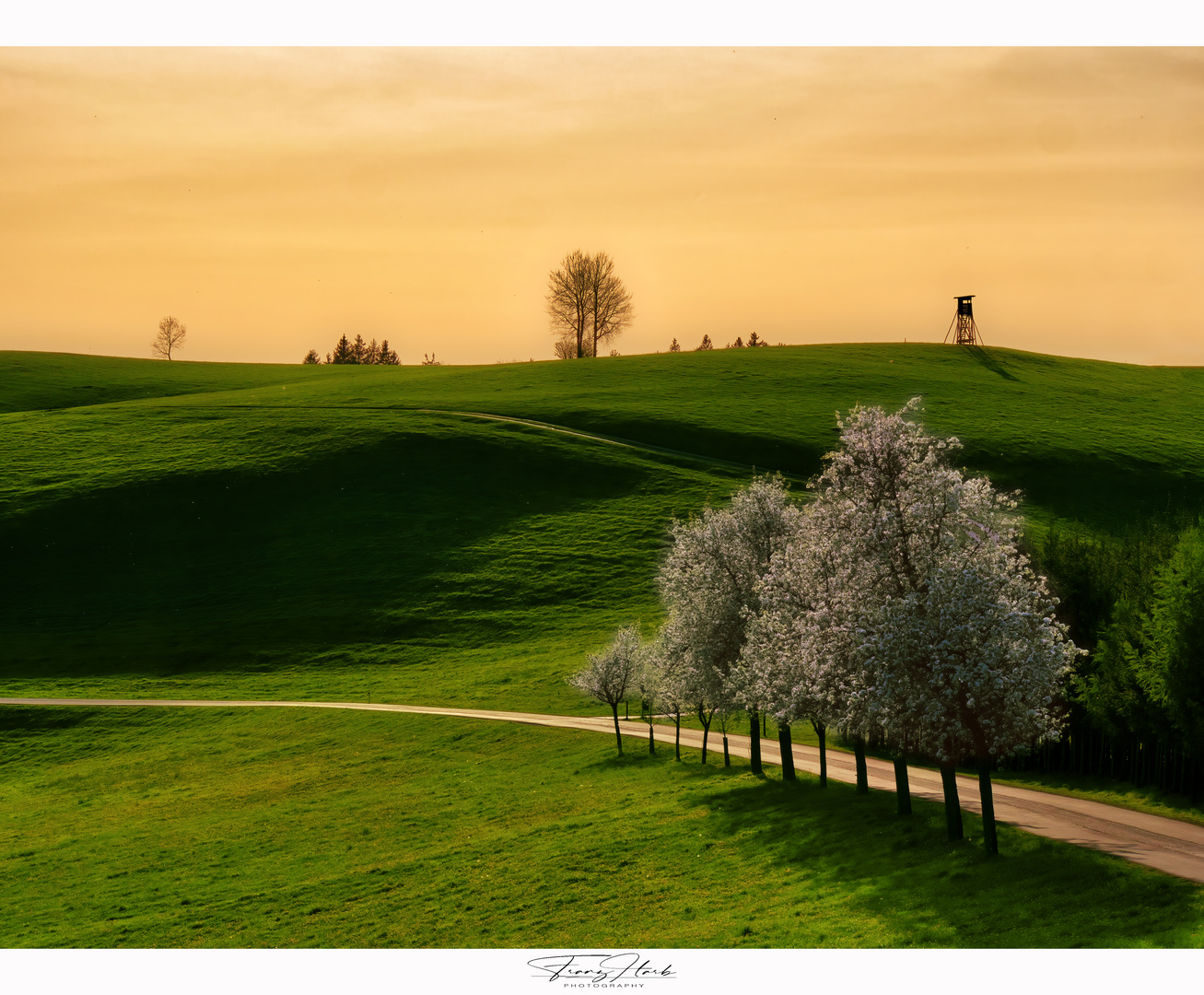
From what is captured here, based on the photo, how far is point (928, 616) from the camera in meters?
29.1

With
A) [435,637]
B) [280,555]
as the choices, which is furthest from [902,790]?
[280,555]

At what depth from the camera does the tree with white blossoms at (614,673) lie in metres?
56.4

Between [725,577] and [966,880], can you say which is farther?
[725,577]

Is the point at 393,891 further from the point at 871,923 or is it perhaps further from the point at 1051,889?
the point at 1051,889

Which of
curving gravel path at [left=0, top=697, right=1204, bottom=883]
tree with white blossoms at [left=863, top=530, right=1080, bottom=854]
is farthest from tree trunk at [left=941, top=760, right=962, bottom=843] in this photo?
curving gravel path at [left=0, top=697, right=1204, bottom=883]

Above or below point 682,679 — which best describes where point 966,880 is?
below

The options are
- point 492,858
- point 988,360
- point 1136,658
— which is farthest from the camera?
point 988,360

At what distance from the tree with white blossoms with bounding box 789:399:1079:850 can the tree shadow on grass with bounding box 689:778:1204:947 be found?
178 cm

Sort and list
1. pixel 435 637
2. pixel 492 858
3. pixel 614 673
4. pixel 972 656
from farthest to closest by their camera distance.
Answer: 1. pixel 435 637
2. pixel 614 673
3. pixel 492 858
4. pixel 972 656
